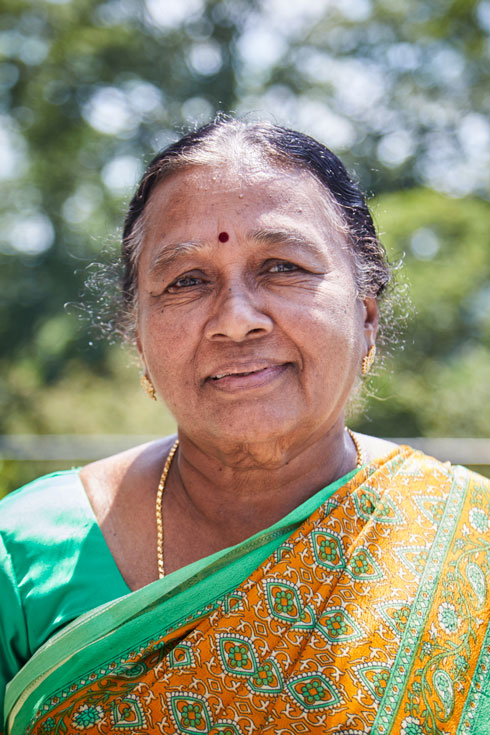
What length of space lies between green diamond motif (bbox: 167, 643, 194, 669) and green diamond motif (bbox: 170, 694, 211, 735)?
64 millimetres

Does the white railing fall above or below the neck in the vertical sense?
below

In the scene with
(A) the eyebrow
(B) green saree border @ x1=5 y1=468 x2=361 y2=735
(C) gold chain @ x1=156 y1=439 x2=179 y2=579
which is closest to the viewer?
(B) green saree border @ x1=5 y1=468 x2=361 y2=735

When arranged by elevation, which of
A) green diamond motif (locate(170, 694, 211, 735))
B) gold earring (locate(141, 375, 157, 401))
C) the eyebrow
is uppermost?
the eyebrow

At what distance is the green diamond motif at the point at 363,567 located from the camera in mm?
1708

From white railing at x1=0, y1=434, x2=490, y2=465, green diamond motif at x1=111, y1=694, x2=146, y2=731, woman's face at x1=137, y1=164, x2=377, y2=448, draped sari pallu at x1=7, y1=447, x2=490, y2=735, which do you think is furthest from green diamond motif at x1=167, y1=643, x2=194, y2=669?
white railing at x1=0, y1=434, x2=490, y2=465

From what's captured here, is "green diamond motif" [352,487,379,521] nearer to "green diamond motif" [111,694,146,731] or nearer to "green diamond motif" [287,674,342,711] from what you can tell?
"green diamond motif" [287,674,342,711]

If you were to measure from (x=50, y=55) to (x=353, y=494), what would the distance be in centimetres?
1436

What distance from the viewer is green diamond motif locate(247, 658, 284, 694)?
1.59m

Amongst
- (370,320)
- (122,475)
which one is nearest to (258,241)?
(370,320)

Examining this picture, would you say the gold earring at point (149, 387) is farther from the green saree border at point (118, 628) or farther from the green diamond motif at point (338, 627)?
the green diamond motif at point (338, 627)

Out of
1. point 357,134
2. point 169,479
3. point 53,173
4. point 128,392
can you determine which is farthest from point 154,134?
point 169,479

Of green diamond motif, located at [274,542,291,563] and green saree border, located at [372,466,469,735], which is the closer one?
green saree border, located at [372,466,469,735]

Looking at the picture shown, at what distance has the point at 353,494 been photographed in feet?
6.08

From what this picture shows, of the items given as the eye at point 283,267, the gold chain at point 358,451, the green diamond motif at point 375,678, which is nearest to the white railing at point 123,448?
the gold chain at point 358,451
